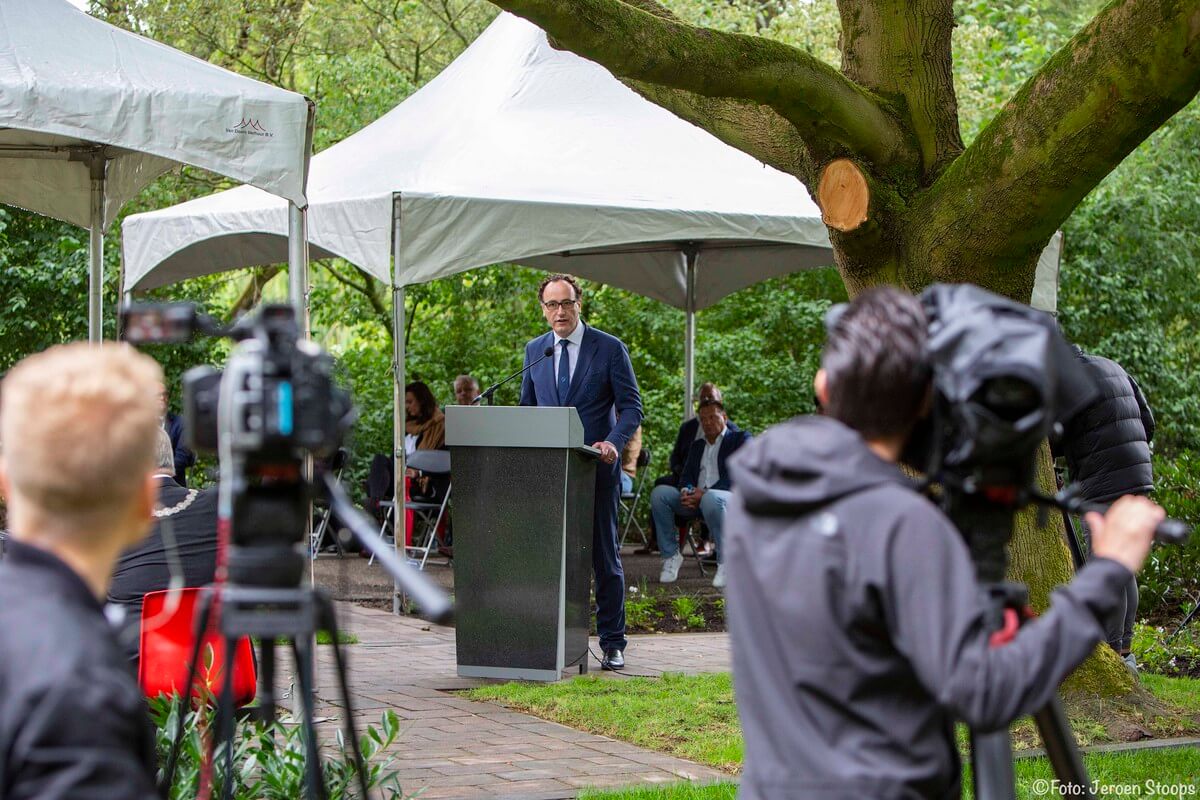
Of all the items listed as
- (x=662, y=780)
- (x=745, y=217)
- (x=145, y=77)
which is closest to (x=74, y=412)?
(x=662, y=780)

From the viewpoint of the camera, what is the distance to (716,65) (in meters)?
5.50

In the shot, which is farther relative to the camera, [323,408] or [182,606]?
[182,606]

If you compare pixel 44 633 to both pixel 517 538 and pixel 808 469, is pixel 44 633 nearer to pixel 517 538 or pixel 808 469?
A: pixel 808 469

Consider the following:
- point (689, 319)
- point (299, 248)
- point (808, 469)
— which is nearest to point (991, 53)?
point (689, 319)

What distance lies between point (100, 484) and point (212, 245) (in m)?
11.1

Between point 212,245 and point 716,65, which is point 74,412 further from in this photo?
point 212,245

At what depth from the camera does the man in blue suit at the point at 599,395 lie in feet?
25.6

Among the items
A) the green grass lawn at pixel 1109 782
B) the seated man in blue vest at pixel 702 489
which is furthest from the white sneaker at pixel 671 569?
the green grass lawn at pixel 1109 782

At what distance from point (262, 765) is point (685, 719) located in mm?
2645

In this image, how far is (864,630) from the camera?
2.16 metres

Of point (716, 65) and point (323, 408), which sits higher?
point (716, 65)

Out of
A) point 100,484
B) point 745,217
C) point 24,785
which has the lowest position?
point 24,785

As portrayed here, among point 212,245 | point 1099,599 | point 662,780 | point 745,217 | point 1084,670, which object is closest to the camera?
point 1099,599

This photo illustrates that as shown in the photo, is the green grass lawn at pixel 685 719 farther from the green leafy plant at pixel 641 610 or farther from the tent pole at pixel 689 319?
the tent pole at pixel 689 319
